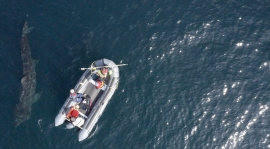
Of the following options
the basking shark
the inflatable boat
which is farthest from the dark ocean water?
the inflatable boat

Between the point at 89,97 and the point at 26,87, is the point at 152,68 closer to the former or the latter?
the point at 89,97

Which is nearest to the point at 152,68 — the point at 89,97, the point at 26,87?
the point at 89,97

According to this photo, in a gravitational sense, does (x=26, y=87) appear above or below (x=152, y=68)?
Answer: above

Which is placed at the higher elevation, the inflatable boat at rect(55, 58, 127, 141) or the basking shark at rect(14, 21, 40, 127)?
the basking shark at rect(14, 21, 40, 127)

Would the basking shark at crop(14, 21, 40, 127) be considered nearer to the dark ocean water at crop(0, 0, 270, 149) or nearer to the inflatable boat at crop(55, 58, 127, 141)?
the dark ocean water at crop(0, 0, 270, 149)

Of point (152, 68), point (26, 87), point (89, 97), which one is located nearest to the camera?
point (89, 97)

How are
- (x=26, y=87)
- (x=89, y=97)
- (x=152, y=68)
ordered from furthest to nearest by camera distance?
(x=26, y=87)
(x=152, y=68)
(x=89, y=97)

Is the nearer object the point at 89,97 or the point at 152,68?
the point at 89,97
